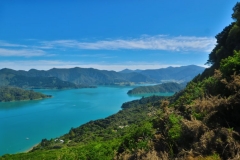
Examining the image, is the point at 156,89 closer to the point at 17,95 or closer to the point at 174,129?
the point at 17,95

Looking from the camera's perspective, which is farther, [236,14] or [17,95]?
[17,95]

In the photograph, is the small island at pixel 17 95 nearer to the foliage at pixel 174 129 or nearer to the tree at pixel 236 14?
the tree at pixel 236 14

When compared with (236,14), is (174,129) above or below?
below

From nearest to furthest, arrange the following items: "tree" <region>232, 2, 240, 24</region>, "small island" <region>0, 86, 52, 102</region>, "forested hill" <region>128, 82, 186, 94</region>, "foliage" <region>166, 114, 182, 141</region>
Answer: "foliage" <region>166, 114, 182, 141</region> → "tree" <region>232, 2, 240, 24</region> → "small island" <region>0, 86, 52, 102</region> → "forested hill" <region>128, 82, 186, 94</region>

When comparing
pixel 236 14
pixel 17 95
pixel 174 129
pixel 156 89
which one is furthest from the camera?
pixel 156 89

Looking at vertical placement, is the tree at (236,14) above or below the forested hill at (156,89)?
above

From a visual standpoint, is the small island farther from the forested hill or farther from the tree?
the tree

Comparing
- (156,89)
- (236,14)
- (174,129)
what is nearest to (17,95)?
(156,89)

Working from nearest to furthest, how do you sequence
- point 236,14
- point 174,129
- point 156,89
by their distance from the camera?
1. point 174,129
2. point 236,14
3. point 156,89

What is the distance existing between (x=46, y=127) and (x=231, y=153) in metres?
60.2

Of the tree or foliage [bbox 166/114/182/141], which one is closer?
foliage [bbox 166/114/182/141]

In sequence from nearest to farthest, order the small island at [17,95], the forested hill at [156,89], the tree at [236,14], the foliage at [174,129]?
the foliage at [174,129]
the tree at [236,14]
the small island at [17,95]
the forested hill at [156,89]

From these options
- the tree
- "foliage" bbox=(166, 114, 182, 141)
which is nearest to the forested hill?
the tree

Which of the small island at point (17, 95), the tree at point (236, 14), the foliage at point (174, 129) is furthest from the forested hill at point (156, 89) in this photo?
the foliage at point (174, 129)
